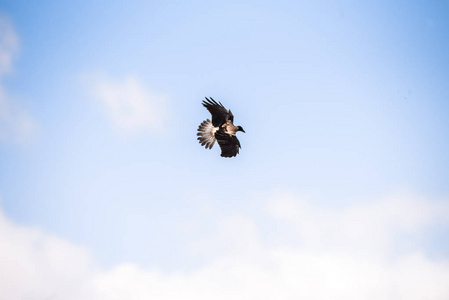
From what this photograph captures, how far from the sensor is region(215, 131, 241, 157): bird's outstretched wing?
14.4 metres

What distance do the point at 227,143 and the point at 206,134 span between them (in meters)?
2.21

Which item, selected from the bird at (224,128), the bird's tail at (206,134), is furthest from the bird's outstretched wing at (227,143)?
the bird's tail at (206,134)

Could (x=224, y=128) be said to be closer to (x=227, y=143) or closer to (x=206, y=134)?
(x=227, y=143)

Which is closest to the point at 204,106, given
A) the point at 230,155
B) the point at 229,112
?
the point at 229,112

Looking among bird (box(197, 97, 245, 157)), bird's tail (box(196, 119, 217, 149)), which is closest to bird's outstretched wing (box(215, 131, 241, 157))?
bird (box(197, 97, 245, 157))

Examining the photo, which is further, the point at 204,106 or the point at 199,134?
the point at 199,134

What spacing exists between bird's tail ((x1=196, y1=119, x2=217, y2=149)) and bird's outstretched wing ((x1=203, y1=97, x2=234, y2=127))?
5.97 ft

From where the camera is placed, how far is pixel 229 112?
14.0m

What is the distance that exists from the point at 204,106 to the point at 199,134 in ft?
10.3

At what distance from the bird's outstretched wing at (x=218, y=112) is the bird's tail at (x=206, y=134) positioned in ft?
5.97

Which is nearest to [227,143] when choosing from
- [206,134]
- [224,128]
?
[224,128]

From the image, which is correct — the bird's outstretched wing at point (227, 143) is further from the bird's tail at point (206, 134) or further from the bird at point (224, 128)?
the bird's tail at point (206, 134)

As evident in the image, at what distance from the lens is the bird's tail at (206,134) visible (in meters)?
16.3

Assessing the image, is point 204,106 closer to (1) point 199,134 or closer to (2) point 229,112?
(2) point 229,112
